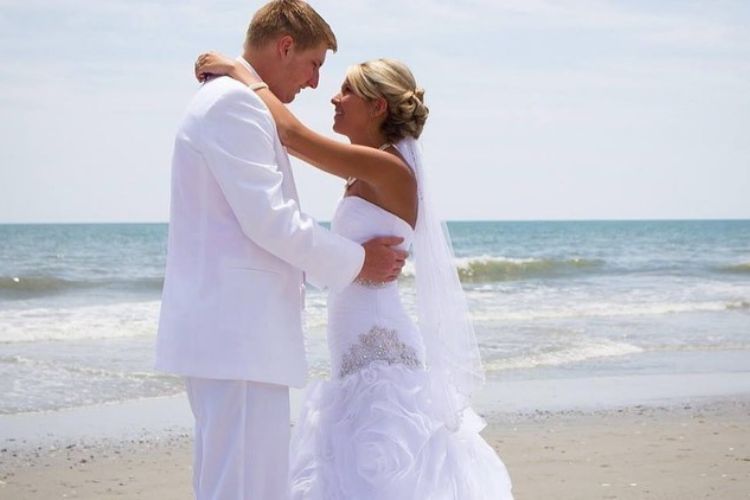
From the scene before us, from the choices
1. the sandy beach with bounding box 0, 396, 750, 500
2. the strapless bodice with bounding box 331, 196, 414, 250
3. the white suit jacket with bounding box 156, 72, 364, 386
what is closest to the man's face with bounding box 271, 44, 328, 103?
the white suit jacket with bounding box 156, 72, 364, 386

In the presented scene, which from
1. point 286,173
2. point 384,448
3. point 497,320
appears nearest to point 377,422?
point 384,448

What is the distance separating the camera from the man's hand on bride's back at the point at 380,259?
3.85 metres

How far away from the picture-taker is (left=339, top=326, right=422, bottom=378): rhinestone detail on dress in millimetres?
3992

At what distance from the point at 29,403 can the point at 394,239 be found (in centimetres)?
591

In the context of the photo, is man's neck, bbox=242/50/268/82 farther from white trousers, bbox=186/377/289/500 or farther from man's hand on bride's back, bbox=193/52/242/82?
white trousers, bbox=186/377/289/500

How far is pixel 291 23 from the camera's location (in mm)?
3477

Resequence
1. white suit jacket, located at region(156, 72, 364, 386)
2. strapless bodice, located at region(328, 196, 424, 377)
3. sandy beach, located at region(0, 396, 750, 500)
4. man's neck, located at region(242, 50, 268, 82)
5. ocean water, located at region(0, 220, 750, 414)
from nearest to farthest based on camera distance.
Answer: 1. white suit jacket, located at region(156, 72, 364, 386)
2. man's neck, located at region(242, 50, 268, 82)
3. strapless bodice, located at region(328, 196, 424, 377)
4. sandy beach, located at region(0, 396, 750, 500)
5. ocean water, located at region(0, 220, 750, 414)

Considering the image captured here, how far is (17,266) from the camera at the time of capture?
30.1 m

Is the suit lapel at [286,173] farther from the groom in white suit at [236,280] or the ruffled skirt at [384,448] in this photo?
the ruffled skirt at [384,448]

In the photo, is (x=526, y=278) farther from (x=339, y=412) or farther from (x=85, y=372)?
(x=339, y=412)

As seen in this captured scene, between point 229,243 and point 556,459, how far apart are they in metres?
4.20

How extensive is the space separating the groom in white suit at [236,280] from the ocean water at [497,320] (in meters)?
5.79

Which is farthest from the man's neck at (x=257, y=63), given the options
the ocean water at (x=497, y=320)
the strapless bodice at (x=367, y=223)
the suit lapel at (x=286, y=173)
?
the ocean water at (x=497, y=320)

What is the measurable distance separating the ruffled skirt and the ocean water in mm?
5374
